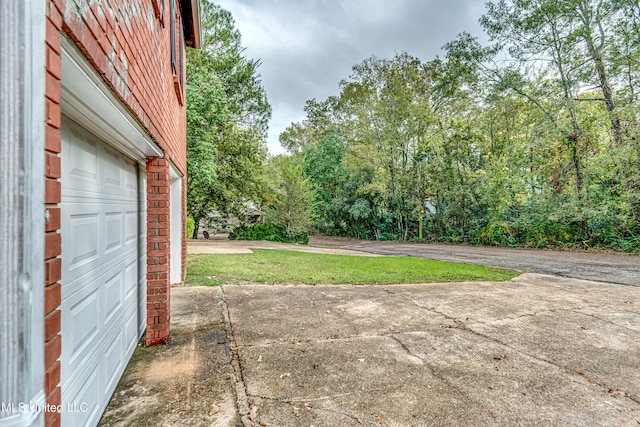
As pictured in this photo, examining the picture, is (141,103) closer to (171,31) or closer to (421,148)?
(171,31)

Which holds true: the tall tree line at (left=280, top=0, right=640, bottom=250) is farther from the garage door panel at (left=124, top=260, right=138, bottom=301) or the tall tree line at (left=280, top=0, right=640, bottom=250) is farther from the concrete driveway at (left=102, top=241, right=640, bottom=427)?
the garage door panel at (left=124, top=260, right=138, bottom=301)

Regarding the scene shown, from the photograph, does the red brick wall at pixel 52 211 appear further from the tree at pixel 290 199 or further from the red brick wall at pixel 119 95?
the tree at pixel 290 199

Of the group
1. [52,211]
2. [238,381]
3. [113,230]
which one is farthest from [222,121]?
[52,211]

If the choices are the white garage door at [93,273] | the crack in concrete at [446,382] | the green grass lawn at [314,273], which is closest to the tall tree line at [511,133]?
the green grass lawn at [314,273]

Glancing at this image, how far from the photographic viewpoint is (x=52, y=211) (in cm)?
99

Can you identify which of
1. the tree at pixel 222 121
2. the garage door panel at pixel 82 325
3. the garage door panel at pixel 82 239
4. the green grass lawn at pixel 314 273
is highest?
the tree at pixel 222 121

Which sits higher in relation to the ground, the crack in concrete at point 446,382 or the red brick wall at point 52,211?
the red brick wall at point 52,211

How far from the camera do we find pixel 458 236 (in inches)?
728

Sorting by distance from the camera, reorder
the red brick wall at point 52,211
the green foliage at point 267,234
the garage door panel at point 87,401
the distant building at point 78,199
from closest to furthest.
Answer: the distant building at point 78,199
the red brick wall at point 52,211
the garage door panel at point 87,401
the green foliage at point 267,234

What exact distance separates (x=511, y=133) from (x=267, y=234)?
13835 millimetres

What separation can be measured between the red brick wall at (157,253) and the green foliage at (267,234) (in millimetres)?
14312

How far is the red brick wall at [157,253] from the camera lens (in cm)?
312

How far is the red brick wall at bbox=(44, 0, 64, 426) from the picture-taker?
0.94 metres

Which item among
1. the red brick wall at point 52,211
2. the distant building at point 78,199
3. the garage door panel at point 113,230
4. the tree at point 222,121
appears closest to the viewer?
the distant building at point 78,199
